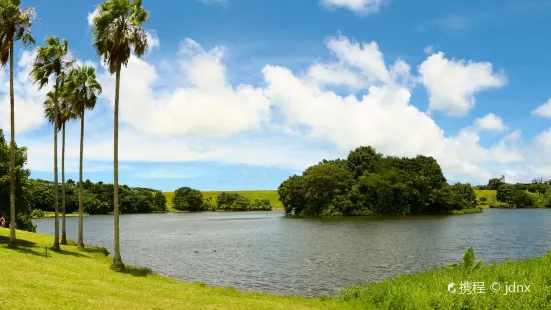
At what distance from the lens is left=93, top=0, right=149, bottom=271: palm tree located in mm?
34938

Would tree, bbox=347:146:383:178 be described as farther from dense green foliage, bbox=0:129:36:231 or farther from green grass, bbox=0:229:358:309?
green grass, bbox=0:229:358:309

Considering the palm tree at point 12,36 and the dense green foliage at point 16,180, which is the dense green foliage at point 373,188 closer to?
the dense green foliage at point 16,180

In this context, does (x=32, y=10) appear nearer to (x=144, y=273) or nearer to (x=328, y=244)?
(x=144, y=273)

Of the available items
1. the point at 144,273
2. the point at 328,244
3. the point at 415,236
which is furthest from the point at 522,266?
the point at 415,236

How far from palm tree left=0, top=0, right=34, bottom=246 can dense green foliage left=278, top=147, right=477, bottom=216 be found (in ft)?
401

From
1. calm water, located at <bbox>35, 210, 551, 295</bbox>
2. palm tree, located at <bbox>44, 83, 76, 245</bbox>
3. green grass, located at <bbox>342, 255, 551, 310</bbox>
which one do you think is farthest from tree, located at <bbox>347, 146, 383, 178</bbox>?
green grass, located at <bbox>342, 255, 551, 310</bbox>

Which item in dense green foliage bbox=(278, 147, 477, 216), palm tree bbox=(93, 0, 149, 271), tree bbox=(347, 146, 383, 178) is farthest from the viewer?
tree bbox=(347, 146, 383, 178)

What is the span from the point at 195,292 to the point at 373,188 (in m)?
127

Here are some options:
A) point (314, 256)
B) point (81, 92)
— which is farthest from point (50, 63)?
point (314, 256)

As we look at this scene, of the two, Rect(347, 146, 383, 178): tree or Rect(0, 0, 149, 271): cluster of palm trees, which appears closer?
Rect(0, 0, 149, 271): cluster of palm trees

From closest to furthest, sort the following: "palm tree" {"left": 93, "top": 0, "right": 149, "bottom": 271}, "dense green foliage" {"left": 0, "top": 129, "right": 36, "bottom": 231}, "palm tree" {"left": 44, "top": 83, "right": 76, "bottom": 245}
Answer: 1. "palm tree" {"left": 93, "top": 0, "right": 149, "bottom": 271}
2. "palm tree" {"left": 44, "top": 83, "right": 76, "bottom": 245}
3. "dense green foliage" {"left": 0, "top": 129, "right": 36, "bottom": 231}

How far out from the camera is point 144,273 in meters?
35.8

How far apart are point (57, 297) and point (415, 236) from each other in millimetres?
63890

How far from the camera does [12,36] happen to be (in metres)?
37.5
